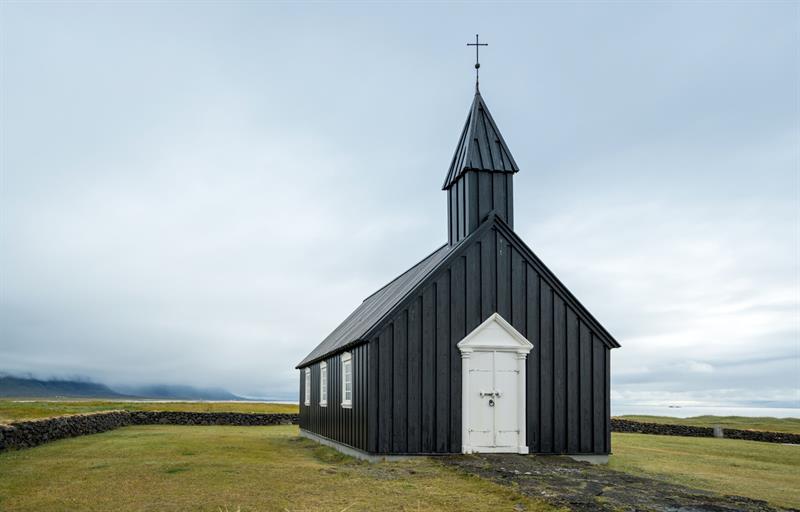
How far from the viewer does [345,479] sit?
15.2 metres

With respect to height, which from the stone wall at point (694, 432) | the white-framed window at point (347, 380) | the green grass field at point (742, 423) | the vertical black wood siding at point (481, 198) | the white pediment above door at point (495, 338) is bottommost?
the green grass field at point (742, 423)

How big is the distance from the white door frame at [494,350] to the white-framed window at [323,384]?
734 cm

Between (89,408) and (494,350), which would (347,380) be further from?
(89,408)

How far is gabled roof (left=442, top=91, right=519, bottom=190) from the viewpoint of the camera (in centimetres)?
2109

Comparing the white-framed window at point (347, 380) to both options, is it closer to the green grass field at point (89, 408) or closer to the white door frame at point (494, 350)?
the white door frame at point (494, 350)

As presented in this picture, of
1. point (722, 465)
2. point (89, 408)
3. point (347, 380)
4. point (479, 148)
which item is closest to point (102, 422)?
point (89, 408)

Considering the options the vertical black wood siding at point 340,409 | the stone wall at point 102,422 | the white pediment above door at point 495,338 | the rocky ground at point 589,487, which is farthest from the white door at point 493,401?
the stone wall at point 102,422

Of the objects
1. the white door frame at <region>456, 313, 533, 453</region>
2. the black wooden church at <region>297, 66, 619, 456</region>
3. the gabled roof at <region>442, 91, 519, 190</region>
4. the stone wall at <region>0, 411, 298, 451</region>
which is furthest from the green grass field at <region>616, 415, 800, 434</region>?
the gabled roof at <region>442, 91, 519, 190</region>

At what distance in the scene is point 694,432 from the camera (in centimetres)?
3625

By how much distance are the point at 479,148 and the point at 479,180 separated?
103cm

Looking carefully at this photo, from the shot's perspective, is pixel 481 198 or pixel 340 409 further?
pixel 340 409

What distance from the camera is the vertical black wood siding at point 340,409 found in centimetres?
1864

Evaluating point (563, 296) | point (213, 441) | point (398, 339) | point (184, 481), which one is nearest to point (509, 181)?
point (563, 296)

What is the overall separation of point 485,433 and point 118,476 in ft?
28.1
